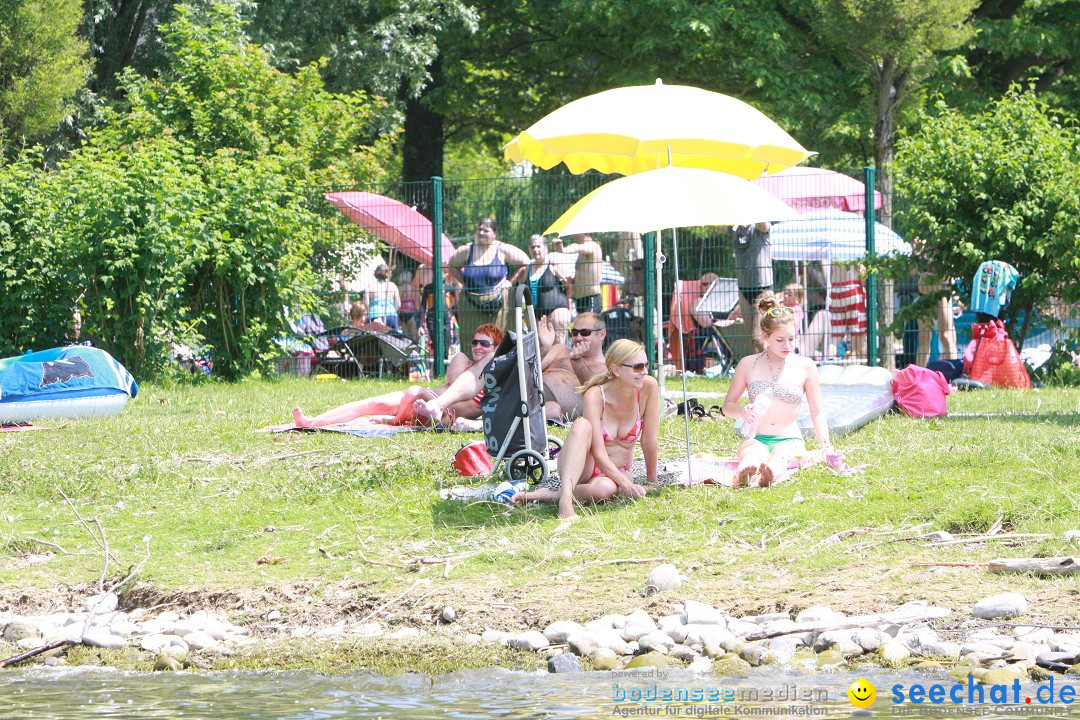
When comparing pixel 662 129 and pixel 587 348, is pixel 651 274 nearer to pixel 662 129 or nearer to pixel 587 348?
pixel 587 348

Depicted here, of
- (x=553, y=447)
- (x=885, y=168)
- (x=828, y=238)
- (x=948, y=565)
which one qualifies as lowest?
(x=948, y=565)

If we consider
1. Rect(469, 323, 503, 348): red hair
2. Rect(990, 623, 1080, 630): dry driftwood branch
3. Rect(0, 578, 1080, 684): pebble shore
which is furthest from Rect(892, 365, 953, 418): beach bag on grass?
Rect(990, 623, 1080, 630): dry driftwood branch

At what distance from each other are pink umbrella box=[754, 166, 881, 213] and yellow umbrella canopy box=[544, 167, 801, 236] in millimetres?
8272

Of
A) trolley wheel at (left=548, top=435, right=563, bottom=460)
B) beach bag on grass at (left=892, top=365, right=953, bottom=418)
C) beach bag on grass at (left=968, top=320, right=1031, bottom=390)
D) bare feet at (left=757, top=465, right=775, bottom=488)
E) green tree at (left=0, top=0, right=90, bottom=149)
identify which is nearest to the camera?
bare feet at (left=757, top=465, right=775, bottom=488)

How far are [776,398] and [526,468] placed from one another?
164 cm

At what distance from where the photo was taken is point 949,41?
1866 centimetres

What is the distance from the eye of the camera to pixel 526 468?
8883 mm

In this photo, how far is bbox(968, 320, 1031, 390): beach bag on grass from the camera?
13711 mm

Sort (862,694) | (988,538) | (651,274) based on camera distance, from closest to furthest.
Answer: (862,694), (988,538), (651,274)

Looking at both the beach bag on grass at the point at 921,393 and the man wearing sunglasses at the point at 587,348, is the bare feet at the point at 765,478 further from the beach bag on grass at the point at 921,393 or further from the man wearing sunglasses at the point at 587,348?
the beach bag on grass at the point at 921,393

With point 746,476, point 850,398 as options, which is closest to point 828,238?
point 850,398

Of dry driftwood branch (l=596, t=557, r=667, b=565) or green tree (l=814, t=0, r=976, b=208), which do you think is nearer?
dry driftwood branch (l=596, t=557, r=667, b=565)

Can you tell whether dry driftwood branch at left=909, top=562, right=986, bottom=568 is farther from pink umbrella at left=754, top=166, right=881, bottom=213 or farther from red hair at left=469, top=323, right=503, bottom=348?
pink umbrella at left=754, top=166, right=881, bottom=213

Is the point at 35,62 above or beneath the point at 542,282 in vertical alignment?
above
